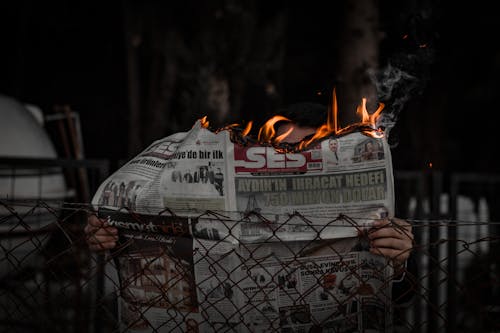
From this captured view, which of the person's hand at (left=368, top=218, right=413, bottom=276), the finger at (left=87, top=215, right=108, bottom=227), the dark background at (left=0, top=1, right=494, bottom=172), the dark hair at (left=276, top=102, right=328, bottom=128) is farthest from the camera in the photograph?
the dark background at (left=0, top=1, right=494, bottom=172)

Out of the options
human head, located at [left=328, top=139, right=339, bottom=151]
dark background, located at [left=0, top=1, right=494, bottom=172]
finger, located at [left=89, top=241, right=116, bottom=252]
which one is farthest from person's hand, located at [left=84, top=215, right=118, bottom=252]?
dark background, located at [left=0, top=1, right=494, bottom=172]

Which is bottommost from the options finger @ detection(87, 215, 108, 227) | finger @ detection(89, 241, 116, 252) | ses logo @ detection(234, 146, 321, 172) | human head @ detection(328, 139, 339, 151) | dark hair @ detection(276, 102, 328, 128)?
finger @ detection(89, 241, 116, 252)

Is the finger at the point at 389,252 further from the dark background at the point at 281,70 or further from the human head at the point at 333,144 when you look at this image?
the dark background at the point at 281,70

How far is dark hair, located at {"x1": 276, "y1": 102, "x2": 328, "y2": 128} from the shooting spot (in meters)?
2.18

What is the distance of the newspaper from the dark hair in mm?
790

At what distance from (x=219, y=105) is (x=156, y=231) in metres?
4.47

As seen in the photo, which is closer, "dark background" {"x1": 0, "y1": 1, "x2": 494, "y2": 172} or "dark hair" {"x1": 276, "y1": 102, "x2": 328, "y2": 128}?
"dark hair" {"x1": 276, "y1": 102, "x2": 328, "y2": 128}

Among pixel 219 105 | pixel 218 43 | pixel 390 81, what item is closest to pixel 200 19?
pixel 218 43

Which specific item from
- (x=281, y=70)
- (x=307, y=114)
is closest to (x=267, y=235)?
(x=307, y=114)

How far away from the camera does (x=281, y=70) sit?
674 centimetres

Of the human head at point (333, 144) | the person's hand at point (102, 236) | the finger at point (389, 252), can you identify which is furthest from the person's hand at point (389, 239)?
the person's hand at point (102, 236)

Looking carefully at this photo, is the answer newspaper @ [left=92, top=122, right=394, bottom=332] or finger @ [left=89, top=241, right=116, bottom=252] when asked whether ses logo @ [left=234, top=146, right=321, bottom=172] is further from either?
finger @ [left=89, top=241, right=116, bottom=252]

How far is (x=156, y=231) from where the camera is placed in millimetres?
1451

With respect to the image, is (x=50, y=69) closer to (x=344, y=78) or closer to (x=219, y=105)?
(x=219, y=105)
